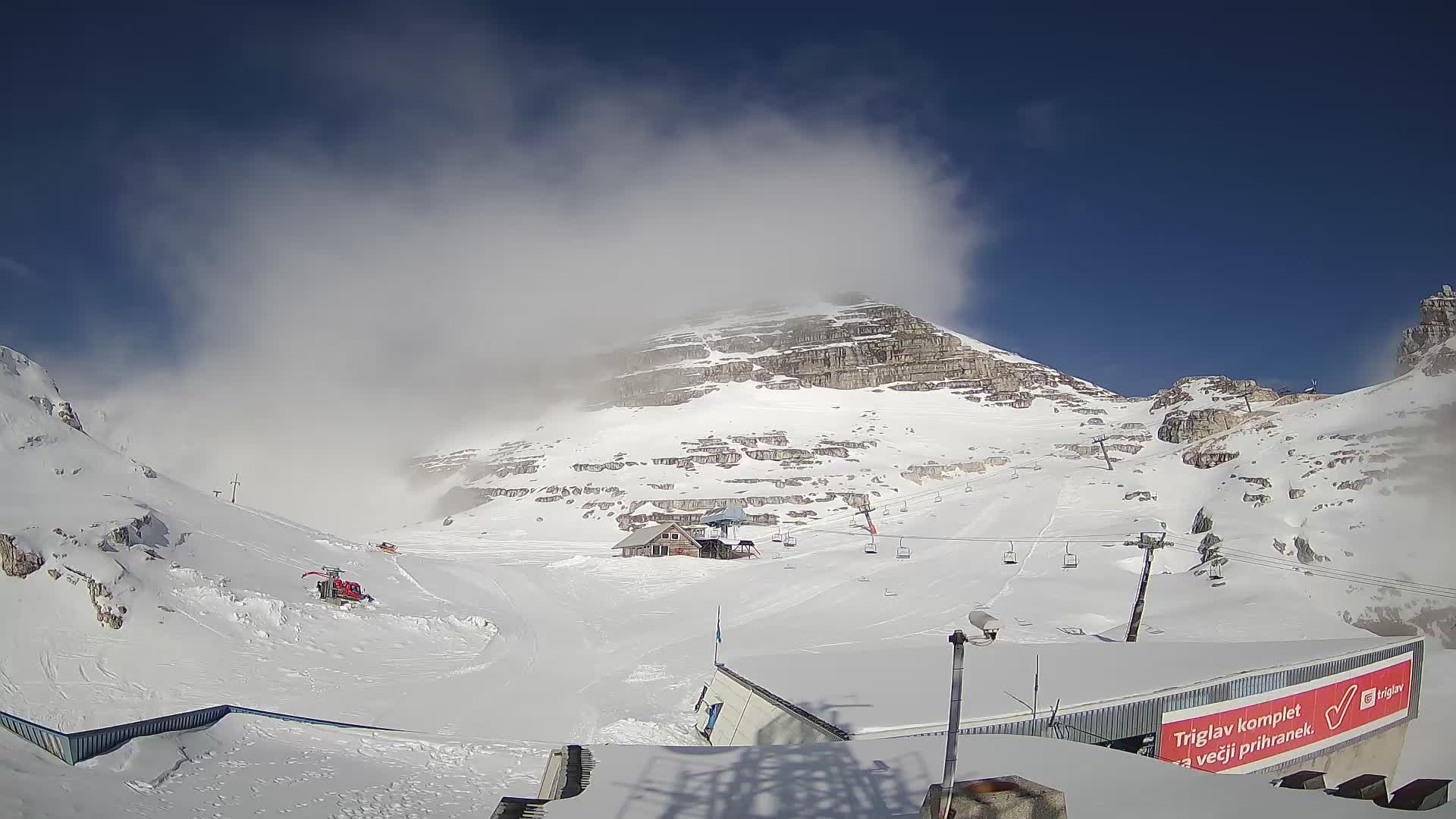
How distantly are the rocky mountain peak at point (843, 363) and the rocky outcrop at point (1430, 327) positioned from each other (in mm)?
53952

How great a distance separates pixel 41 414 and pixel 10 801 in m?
28.0

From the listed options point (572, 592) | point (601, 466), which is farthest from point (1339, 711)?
point (601, 466)

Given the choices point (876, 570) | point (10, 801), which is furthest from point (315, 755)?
point (876, 570)

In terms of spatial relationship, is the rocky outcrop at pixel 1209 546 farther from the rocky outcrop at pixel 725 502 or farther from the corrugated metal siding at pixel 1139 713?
the rocky outcrop at pixel 725 502

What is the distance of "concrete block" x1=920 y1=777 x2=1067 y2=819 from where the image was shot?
6762 mm

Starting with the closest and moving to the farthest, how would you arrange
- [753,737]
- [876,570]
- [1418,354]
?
[753,737]
[876,570]
[1418,354]

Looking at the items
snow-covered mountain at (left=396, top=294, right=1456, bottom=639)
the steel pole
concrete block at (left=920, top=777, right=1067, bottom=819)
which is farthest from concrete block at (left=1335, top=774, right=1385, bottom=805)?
snow-covered mountain at (left=396, top=294, right=1456, bottom=639)

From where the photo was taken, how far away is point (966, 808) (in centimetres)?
675

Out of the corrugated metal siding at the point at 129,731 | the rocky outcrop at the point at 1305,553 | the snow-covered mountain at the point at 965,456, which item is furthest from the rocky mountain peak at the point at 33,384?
the rocky outcrop at the point at 1305,553

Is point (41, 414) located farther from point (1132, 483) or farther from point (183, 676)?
point (1132, 483)

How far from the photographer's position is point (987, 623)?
22.4 ft

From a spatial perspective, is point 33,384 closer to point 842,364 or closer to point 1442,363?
point 1442,363

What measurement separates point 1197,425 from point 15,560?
93647mm

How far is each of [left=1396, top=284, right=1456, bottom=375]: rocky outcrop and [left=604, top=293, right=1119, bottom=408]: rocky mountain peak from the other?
54.0 m
